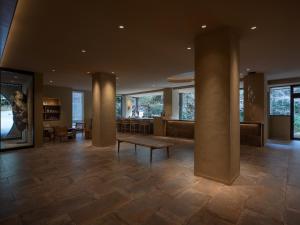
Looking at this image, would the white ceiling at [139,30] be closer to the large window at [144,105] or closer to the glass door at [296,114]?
the glass door at [296,114]

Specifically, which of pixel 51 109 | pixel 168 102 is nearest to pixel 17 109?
pixel 51 109

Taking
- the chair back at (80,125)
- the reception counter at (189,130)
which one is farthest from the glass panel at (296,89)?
the chair back at (80,125)

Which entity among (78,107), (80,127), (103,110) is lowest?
(80,127)

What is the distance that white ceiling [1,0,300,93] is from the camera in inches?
106

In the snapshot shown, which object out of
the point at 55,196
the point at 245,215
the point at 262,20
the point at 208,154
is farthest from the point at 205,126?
the point at 55,196

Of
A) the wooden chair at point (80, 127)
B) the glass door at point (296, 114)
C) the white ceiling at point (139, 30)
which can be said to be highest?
the white ceiling at point (139, 30)

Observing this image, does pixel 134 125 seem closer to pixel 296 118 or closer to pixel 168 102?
pixel 168 102

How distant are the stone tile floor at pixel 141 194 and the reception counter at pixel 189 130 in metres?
2.34

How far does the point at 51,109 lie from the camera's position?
10.8 m

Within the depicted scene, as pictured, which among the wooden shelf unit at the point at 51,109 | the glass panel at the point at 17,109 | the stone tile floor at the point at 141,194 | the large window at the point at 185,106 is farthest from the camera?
the large window at the point at 185,106

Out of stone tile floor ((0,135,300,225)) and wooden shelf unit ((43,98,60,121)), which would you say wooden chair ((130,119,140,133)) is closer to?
wooden shelf unit ((43,98,60,121))

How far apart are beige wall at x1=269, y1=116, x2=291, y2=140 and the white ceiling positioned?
15.1ft

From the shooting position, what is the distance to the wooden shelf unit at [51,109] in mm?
10515

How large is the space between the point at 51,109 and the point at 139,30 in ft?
30.8
